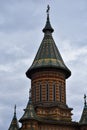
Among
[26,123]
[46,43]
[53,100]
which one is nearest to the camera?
[26,123]

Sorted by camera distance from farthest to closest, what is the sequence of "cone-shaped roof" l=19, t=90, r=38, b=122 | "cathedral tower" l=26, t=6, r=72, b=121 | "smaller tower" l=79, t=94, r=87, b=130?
"cathedral tower" l=26, t=6, r=72, b=121 → "smaller tower" l=79, t=94, r=87, b=130 → "cone-shaped roof" l=19, t=90, r=38, b=122

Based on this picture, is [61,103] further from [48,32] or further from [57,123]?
[48,32]

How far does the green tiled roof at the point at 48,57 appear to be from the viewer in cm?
5734

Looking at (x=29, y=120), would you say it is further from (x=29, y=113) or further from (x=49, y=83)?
(x=49, y=83)

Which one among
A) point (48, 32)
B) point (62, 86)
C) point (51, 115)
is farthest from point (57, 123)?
point (48, 32)

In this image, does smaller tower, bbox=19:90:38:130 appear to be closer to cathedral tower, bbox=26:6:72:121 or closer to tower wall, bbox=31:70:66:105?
cathedral tower, bbox=26:6:72:121

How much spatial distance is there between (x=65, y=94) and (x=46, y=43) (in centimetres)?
728

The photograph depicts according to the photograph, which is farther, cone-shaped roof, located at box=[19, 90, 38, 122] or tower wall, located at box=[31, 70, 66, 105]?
tower wall, located at box=[31, 70, 66, 105]

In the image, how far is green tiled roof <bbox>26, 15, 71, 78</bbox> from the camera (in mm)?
57344

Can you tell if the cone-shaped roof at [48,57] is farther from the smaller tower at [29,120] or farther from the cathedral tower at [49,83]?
the smaller tower at [29,120]

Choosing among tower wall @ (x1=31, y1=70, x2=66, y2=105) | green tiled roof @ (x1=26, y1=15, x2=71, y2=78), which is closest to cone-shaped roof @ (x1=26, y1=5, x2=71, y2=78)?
green tiled roof @ (x1=26, y1=15, x2=71, y2=78)

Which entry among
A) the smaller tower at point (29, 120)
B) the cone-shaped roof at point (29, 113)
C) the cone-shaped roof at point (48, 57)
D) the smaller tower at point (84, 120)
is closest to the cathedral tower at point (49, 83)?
the cone-shaped roof at point (48, 57)

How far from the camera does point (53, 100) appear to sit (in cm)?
5622

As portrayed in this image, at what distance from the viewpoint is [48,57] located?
5816 cm
